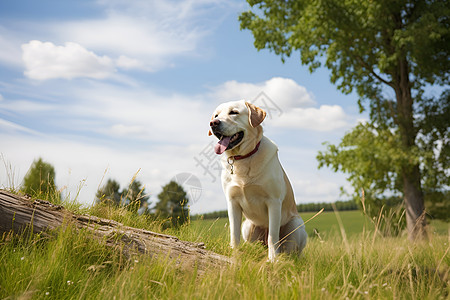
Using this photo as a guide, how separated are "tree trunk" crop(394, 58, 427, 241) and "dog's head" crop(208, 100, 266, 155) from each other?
8.64m

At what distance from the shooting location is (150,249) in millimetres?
3957

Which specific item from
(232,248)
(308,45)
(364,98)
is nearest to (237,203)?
(232,248)

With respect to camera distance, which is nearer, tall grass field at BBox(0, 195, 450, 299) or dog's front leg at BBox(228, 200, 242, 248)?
tall grass field at BBox(0, 195, 450, 299)

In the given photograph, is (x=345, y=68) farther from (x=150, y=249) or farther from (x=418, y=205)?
(x=150, y=249)

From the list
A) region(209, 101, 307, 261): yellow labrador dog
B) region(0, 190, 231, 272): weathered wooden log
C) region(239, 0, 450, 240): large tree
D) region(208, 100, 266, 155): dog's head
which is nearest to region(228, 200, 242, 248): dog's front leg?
region(209, 101, 307, 261): yellow labrador dog

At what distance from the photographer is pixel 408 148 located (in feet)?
→ 38.8

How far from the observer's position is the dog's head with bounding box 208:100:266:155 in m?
4.45

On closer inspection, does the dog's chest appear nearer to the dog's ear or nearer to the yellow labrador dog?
the yellow labrador dog

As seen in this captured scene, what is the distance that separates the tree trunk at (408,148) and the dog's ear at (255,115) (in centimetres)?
862

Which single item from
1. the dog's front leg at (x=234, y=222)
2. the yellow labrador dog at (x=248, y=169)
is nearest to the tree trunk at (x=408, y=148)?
the yellow labrador dog at (x=248, y=169)

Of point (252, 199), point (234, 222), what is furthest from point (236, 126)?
point (234, 222)

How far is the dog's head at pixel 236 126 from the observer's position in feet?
14.6

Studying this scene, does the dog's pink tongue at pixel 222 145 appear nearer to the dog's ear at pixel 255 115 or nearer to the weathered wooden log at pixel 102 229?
the dog's ear at pixel 255 115

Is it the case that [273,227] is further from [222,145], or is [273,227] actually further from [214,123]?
[214,123]
